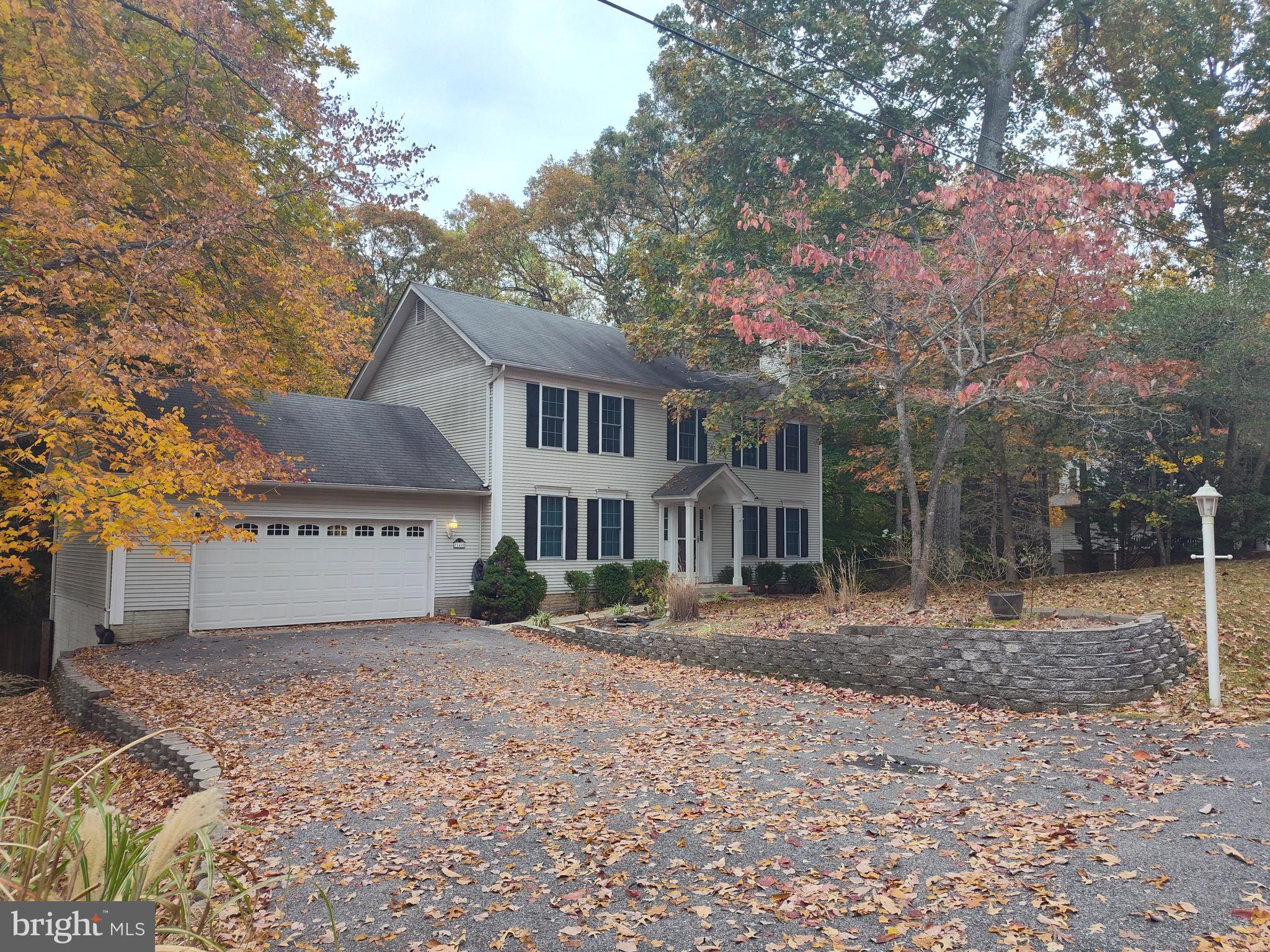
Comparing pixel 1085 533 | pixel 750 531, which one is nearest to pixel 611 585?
pixel 750 531

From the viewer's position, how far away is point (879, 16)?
683 inches

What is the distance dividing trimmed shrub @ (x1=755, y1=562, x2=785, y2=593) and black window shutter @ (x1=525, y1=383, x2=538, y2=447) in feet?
23.4

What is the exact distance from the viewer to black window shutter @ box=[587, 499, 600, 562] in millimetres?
18281

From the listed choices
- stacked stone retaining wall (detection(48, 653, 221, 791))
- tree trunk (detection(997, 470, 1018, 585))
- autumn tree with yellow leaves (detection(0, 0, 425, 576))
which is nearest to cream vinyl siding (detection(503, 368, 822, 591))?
autumn tree with yellow leaves (detection(0, 0, 425, 576))

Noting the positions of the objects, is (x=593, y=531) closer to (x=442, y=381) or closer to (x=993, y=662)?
(x=442, y=381)

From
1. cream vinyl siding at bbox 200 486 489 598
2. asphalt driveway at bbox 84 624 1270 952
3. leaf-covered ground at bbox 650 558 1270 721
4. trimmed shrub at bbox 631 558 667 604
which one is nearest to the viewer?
asphalt driveway at bbox 84 624 1270 952

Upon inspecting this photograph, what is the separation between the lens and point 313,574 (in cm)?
1516

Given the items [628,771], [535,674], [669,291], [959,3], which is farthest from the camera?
[669,291]

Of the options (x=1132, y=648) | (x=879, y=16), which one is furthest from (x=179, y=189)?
(x=879, y=16)

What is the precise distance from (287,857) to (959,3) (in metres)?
19.2

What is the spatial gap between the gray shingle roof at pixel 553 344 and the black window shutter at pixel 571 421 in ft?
2.13

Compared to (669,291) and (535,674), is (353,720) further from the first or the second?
(669,291)

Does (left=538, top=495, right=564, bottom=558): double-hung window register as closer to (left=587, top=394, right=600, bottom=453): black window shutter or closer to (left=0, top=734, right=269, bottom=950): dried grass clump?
(left=587, top=394, right=600, bottom=453): black window shutter

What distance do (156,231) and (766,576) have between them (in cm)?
1565
